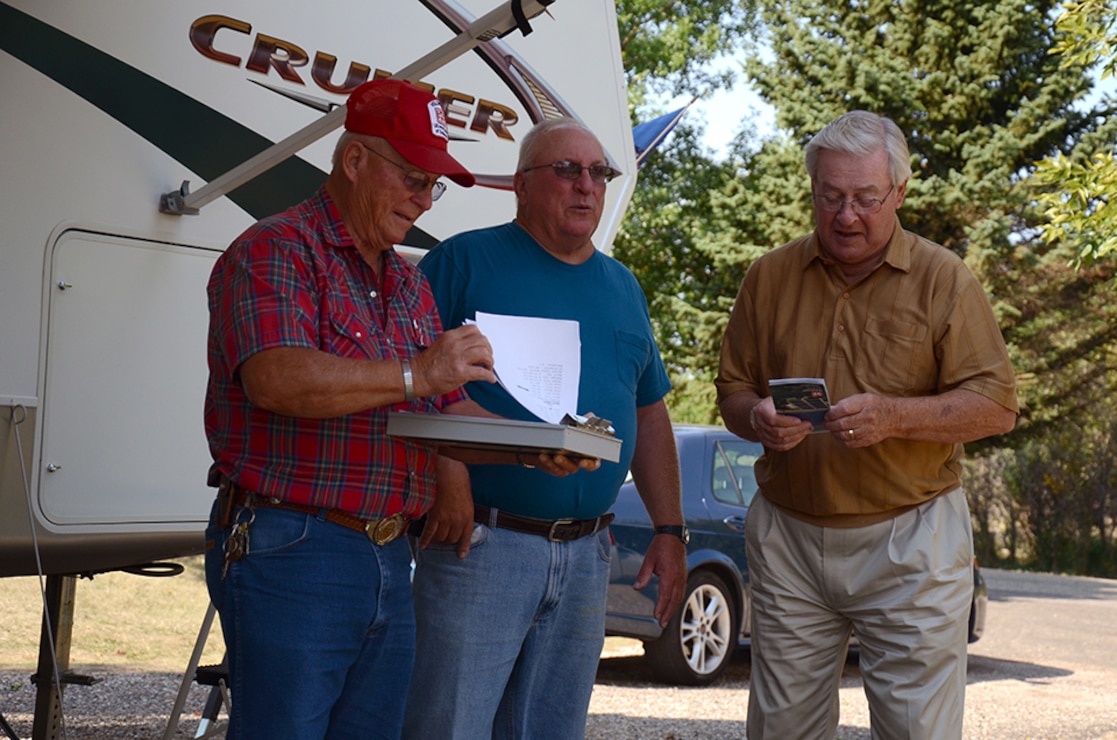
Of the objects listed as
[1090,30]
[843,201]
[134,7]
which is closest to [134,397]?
[134,7]

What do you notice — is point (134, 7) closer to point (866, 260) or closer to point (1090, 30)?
point (866, 260)

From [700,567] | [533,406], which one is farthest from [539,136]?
[700,567]

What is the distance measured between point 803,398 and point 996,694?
583 cm

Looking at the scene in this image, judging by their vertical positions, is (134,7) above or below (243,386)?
above

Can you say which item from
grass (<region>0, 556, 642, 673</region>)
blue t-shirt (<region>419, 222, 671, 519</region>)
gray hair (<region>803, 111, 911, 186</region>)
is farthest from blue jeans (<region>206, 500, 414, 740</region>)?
grass (<region>0, 556, 642, 673</region>)

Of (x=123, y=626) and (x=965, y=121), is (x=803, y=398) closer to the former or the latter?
(x=123, y=626)

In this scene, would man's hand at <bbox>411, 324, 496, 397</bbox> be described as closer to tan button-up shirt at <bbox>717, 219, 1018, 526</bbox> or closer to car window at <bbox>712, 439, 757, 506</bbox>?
tan button-up shirt at <bbox>717, 219, 1018, 526</bbox>

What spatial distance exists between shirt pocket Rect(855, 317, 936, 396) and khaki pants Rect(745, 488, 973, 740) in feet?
1.06

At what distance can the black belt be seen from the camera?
10.1 ft

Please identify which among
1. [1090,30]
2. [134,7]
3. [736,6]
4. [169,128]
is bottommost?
[169,128]

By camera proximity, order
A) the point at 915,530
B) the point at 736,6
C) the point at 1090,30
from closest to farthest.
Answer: the point at 915,530 → the point at 1090,30 → the point at 736,6

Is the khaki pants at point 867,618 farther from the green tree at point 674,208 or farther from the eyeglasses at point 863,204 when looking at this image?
the green tree at point 674,208

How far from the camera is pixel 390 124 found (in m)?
2.57

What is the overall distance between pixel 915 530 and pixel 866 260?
722 millimetres
